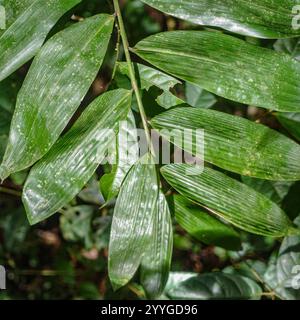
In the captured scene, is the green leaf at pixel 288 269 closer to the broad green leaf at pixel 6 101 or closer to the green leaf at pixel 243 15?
the green leaf at pixel 243 15

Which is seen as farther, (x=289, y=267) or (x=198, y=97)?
(x=198, y=97)

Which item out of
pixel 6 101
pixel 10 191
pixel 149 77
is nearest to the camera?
pixel 149 77

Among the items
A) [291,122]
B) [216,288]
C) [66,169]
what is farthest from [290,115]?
[66,169]

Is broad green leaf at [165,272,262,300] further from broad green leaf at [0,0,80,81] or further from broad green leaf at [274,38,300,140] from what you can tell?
broad green leaf at [0,0,80,81]

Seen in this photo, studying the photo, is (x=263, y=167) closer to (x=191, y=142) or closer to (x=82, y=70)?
(x=191, y=142)

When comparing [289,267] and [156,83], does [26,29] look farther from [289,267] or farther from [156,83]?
[289,267]

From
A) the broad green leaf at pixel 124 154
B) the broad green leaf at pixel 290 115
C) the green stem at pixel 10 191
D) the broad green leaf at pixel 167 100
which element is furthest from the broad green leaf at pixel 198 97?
the green stem at pixel 10 191

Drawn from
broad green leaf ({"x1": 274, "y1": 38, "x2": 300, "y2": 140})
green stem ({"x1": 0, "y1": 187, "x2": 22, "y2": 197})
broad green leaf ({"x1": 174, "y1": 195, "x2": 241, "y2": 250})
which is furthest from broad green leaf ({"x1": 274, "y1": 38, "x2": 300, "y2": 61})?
green stem ({"x1": 0, "y1": 187, "x2": 22, "y2": 197})

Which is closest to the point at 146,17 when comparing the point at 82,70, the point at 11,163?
the point at 82,70
